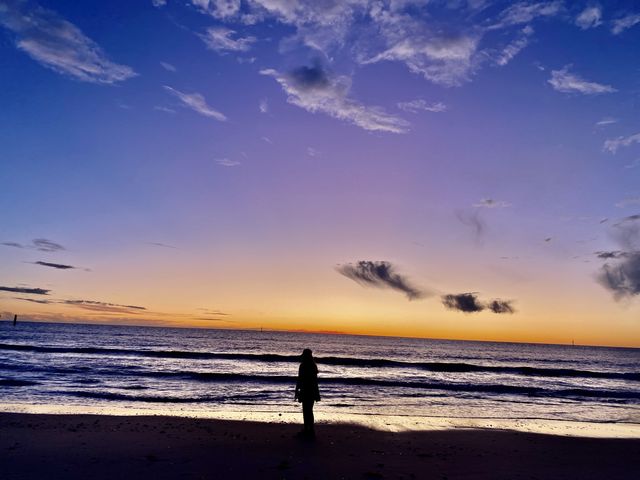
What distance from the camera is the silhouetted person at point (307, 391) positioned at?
40.1 ft

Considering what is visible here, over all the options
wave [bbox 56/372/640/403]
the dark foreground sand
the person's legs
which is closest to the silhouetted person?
the person's legs

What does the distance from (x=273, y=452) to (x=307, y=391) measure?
2.12m

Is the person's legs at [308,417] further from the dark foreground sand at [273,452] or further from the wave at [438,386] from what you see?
the wave at [438,386]

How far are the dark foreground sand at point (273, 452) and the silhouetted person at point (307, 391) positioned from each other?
477mm

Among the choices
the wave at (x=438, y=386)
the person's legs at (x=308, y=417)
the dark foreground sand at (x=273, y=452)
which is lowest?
the wave at (x=438, y=386)

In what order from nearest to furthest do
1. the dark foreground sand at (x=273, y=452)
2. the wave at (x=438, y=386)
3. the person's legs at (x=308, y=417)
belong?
the dark foreground sand at (x=273, y=452) < the person's legs at (x=308, y=417) < the wave at (x=438, y=386)

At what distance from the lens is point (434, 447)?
11805 millimetres

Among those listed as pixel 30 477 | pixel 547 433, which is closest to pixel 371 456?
pixel 30 477

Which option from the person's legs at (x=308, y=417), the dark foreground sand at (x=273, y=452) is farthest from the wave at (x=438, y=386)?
the person's legs at (x=308, y=417)

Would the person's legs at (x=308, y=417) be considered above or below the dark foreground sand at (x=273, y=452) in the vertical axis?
above

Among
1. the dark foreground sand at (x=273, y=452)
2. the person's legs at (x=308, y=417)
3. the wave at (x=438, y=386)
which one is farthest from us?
the wave at (x=438, y=386)

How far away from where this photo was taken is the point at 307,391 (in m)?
12.3

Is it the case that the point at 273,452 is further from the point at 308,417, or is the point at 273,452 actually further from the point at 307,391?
Answer: the point at 307,391

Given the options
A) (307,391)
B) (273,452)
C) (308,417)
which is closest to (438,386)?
(308,417)
